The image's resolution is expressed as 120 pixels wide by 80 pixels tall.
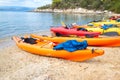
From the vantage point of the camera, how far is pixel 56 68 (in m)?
9.98

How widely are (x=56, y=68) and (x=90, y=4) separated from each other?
81110 millimetres

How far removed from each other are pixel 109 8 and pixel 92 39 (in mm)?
63658

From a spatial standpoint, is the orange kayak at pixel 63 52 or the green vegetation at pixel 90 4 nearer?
the orange kayak at pixel 63 52

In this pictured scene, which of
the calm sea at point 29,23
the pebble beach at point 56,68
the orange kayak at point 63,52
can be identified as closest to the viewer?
the pebble beach at point 56,68

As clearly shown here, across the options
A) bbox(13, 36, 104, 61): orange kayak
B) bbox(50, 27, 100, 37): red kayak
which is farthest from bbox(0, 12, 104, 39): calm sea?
bbox(13, 36, 104, 61): orange kayak

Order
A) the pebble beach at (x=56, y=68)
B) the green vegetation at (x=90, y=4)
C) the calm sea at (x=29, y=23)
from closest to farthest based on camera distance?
1. the pebble beach at (x=56, y=68)
2. the calm sea at (x=29, y=23)
3. the green vegetation at (x=90, y=4)

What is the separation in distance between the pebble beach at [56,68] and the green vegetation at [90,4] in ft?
177

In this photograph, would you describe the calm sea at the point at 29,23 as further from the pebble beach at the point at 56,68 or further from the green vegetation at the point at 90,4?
the green vegetation at the point at 90,4

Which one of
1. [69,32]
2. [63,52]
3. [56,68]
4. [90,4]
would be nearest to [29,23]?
[69,32]

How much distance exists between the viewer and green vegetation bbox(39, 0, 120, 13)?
69650mm

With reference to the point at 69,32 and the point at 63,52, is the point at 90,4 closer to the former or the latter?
the point at 69,32

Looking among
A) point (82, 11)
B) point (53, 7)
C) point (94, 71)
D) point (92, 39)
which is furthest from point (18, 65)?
point (53, 7)

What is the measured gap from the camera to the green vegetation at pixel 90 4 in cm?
6965

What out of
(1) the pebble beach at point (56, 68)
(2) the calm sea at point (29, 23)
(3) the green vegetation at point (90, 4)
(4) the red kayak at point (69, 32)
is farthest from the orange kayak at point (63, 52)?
(3) the green vegetation at point (90, 4)
